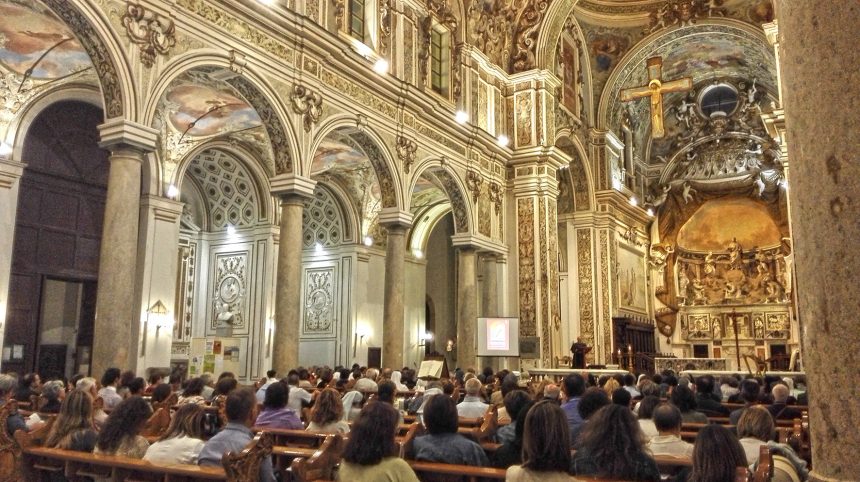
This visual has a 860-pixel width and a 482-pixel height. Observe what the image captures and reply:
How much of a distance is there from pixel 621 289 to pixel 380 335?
10.3m

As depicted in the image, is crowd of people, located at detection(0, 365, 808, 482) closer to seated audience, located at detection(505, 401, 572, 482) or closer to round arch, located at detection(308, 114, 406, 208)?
seated audience, located at detection(505, 401, 572, 482)

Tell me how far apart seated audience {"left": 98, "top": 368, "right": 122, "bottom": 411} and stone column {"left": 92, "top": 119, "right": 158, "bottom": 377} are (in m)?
0.77

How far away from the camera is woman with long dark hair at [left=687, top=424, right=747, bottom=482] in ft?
10.5

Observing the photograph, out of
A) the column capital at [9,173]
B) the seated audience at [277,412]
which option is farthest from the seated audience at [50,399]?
the column capital at [9,173]

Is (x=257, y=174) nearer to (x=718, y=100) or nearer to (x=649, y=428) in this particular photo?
(x=649, y=428)

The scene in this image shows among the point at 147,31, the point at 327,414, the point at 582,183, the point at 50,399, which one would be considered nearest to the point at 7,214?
the point at 147,31

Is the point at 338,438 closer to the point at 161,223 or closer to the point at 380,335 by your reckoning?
the point at 161,223

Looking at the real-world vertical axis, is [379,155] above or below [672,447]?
above

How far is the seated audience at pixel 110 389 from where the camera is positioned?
815cm

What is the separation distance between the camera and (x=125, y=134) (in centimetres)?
1009

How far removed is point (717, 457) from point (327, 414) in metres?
3.60

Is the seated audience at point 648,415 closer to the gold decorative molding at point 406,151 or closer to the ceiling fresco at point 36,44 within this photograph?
the ceiling fresco at point 36,44

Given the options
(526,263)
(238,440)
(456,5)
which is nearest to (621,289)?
(526,263)

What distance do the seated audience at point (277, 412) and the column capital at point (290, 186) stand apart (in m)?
7.29
